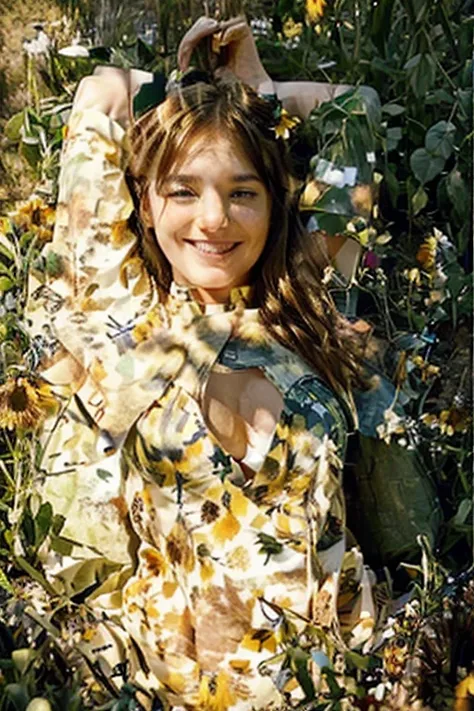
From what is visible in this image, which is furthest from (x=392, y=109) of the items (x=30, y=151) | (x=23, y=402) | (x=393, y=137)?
(x=23, y=402)

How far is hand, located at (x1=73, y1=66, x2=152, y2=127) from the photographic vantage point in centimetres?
160

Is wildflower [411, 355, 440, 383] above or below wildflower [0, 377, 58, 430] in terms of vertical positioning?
below

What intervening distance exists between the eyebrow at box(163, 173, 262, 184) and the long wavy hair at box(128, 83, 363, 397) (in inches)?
0.4

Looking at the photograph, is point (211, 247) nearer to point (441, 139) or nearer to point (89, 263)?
point (89, 263)

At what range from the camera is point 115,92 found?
1600 mm

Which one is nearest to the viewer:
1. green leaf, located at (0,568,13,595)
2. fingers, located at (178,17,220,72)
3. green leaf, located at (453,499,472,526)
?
fingers, located at (178,17,220,72)

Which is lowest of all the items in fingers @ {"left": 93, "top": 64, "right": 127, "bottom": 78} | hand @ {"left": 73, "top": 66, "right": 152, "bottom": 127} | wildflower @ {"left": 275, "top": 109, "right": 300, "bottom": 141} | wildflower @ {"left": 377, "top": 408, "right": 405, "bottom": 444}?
wildflower @ {"left": 377, "top": 408, "right": 405, "bottom": 444}

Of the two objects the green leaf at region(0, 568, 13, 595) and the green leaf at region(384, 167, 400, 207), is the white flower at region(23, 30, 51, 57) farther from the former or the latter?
the green leaf at region(0, 568, 13, 595)

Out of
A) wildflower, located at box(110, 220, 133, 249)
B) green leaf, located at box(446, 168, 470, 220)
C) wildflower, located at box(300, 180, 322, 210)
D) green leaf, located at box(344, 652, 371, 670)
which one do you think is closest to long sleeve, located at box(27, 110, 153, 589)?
wildflower, located at box(110, 220, 133, 249)

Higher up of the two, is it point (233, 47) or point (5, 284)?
point (233, 47)

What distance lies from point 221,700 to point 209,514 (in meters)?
0.23

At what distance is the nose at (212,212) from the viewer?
1.57 meters

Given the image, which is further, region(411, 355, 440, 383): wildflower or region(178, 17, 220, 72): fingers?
region(411, 355, 440, 383): wildflower

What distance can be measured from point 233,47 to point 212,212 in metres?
0.20
